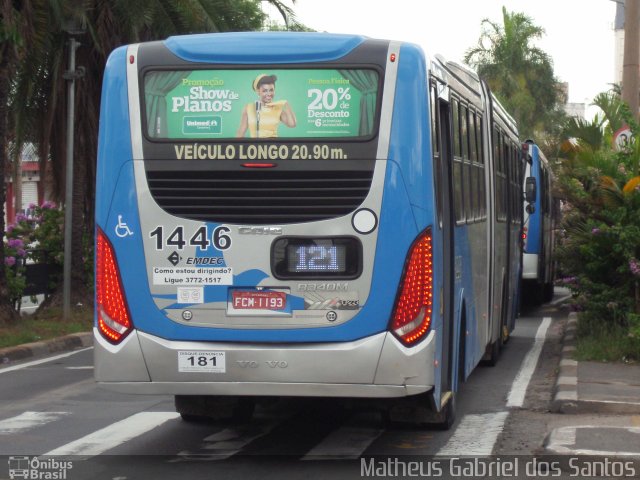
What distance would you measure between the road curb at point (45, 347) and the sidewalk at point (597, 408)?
6983 mm

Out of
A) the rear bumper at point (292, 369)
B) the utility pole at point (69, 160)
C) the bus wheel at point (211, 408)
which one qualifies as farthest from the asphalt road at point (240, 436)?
the utility pole at point (69, 160)

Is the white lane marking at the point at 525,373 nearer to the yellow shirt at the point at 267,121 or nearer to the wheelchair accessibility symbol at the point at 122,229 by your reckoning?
the yellow shirt at the point at 267,121

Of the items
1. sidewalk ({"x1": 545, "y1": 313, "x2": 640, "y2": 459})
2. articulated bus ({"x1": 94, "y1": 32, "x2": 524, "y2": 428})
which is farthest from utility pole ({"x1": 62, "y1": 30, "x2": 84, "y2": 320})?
articulated bus ({"x1": 94, "y1": 32, "x2": 524, "y2": 428})

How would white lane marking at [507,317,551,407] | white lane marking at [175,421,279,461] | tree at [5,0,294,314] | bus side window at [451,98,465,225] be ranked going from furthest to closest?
tree at [5,0,294,314]
white lane marking at [507,317,551,407]
bus side window at [451,98,465,225]
white lane marking at [175,421,279,461]

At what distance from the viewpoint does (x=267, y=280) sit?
322 inches

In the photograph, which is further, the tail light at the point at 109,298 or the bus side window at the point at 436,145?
the bus side window at the point at 436,145

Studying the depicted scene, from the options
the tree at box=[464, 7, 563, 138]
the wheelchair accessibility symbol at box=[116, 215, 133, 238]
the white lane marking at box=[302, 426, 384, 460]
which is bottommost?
the white lane marking at box=[302, 426, 384, 460]

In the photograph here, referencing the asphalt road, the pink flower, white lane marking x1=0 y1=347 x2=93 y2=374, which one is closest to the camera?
the asphalt road

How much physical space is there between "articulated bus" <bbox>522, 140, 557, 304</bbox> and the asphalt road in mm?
11095

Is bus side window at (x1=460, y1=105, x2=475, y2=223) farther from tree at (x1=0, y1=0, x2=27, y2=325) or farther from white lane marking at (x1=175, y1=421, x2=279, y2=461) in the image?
tree at (x1=0, y1=0, x2=27, y2=325)

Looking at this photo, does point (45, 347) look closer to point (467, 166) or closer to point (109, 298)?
point (467, 166)

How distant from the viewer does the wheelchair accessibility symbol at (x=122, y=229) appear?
8.36 meters

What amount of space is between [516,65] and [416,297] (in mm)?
51632

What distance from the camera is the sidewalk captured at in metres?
9.00
